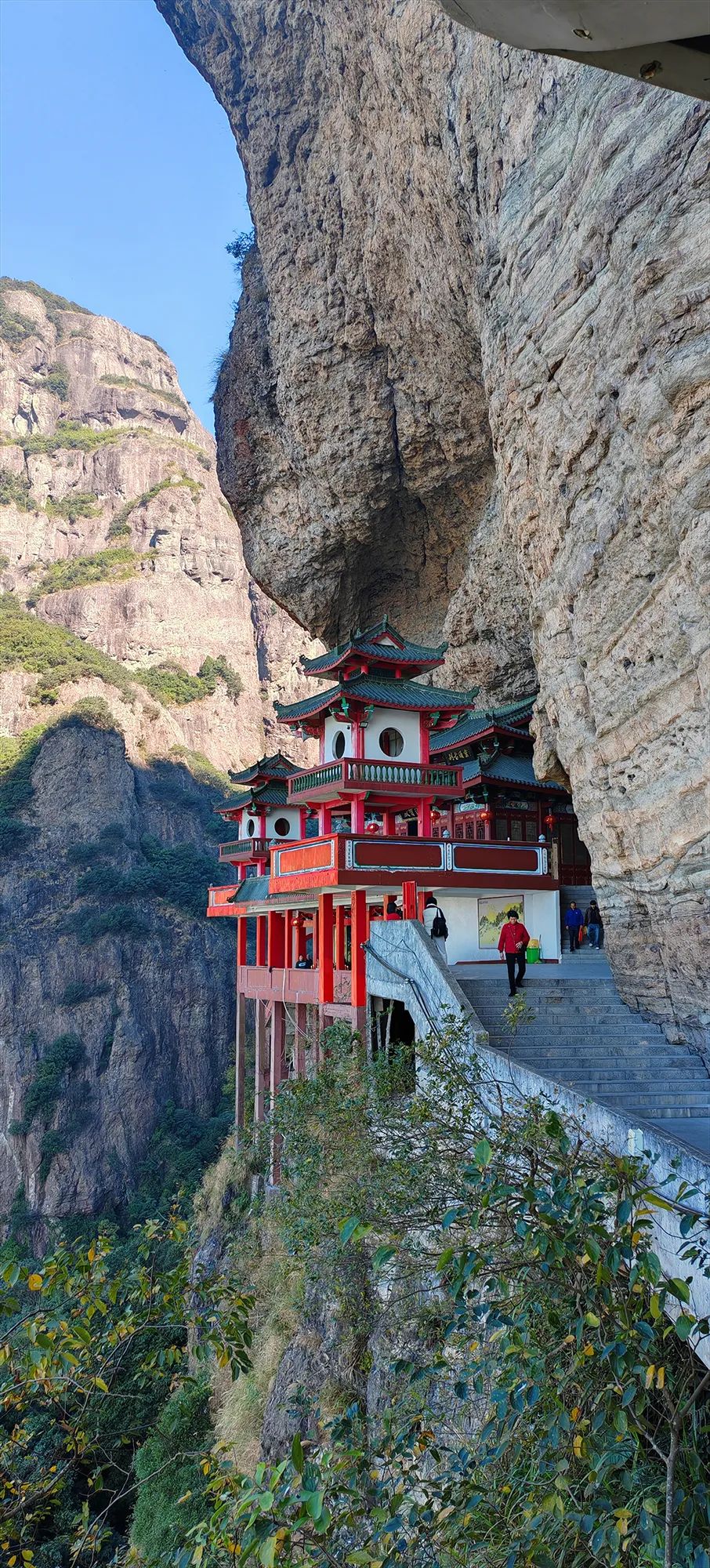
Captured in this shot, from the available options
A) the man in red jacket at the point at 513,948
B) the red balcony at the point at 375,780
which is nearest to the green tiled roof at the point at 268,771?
the red balcony at the point at 375,780

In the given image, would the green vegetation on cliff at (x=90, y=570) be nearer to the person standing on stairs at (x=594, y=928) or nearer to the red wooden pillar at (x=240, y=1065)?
the red wooden pillar at (x=240, y=1065)

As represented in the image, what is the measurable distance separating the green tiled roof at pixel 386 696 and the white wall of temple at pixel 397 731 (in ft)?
0.92

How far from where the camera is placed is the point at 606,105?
33.9ft

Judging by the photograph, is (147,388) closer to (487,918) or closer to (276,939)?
(276,939)

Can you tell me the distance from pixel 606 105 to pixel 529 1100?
11243 mm

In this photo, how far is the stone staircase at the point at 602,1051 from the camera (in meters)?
8.14

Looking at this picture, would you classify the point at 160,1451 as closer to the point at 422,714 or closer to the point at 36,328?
the point at 422,714

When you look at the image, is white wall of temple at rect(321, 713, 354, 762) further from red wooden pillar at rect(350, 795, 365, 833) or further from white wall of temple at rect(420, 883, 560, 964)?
white wall of temple at rect(420, 883, 560, 964)

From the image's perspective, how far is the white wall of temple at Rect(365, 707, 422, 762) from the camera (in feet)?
52.1

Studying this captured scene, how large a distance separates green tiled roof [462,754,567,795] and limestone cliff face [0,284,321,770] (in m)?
33.8

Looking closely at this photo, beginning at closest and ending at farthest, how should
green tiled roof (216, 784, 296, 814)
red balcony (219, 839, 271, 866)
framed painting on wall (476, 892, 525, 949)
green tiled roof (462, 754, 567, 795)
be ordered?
framed painting on wall (476, 892, 525, 949), green tiled roof (462, 754, 567, 795), green tiled roof (216, 784, 296, 814), red balcony (219, 839, 271, 866)

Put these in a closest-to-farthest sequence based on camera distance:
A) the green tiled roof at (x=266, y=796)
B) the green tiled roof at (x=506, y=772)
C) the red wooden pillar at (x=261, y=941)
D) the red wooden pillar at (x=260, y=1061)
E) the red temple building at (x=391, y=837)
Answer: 1. the red temple building at (x=391, y=837)
2. the green tiled roof at (x=506, y=772)
3. the red wooden pillar at (x=260, y=1061)
4. the red wooden pillar at (x=261, y=941)
5. the green tiled roof at (x=266, y=796)

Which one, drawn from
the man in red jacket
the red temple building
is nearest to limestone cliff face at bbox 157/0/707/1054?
the man in red jacket

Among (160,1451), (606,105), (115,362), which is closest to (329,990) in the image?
(160,1451)
